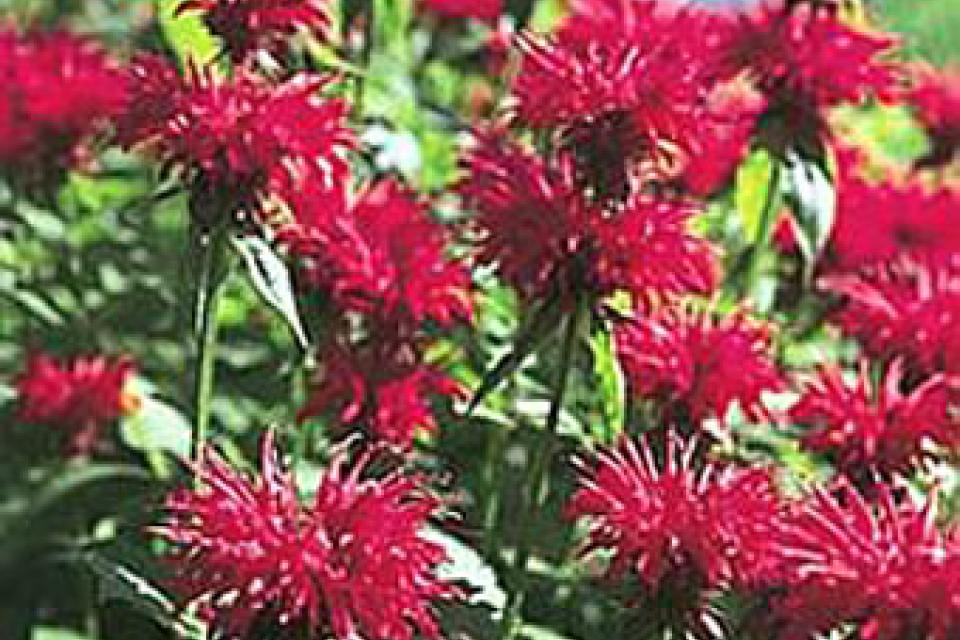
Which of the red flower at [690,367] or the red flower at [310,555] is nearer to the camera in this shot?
the red flower at [310,555]

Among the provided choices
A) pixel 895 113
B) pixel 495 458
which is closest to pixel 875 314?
pixel 495 458

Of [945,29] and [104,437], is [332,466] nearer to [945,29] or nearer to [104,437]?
[104,437]

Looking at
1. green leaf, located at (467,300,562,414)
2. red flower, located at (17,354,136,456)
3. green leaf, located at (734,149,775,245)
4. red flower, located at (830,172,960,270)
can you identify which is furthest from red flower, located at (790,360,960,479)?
red flower, located at (17,354,136,456)

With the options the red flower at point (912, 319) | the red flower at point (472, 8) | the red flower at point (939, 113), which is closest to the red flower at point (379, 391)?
the red flower at point (912, 319)

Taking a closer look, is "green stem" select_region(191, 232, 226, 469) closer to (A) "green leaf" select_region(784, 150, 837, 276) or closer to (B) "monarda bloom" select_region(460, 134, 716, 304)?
(B) "monarda bloom" select_region(460, 134, 716, 304)

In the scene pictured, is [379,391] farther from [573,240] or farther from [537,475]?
[573,240]

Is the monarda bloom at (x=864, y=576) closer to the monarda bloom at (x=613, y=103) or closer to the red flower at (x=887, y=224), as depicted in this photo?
the monarda bloom at (x=613, y=103)
